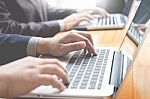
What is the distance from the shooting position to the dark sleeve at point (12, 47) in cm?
104

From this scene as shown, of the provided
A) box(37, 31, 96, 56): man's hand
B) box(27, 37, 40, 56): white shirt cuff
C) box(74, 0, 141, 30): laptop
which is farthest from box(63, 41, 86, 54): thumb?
box(74, 0, 141, 30): laptop

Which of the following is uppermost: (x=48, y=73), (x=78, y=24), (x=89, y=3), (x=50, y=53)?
(x=48, y=73)

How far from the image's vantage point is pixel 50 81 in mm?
694

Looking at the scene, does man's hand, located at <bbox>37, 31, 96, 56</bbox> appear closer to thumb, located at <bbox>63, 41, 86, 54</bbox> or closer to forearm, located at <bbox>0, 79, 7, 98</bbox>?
thumb, located at <bbox>63, 41, 86, 54</bbox>

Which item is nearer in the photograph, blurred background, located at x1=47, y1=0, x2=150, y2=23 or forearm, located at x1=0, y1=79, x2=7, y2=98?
forearm, located at x1=0, y1=79, x2=7, y2=98

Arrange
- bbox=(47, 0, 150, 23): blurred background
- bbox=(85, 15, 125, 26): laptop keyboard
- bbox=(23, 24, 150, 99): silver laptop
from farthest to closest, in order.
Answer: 1. bbox=(85, 15, 125, 26): laptop keyboard
2. bbox=(47, 0, 150, 23): blurred background
3. bbox=(23, 24, 150, 99): silver laptop

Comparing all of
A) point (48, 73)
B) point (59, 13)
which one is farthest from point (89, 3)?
point (48, 73)

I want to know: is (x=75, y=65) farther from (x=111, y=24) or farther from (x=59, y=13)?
(x=59, y=13)

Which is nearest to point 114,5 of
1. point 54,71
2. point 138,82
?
point 138,82

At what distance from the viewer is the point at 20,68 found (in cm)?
72

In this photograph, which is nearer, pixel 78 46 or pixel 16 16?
pixel 78 46

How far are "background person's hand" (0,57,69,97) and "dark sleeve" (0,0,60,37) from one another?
73 centimetres

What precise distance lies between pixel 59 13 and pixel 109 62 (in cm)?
97

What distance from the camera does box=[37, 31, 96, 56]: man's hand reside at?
102 cm
